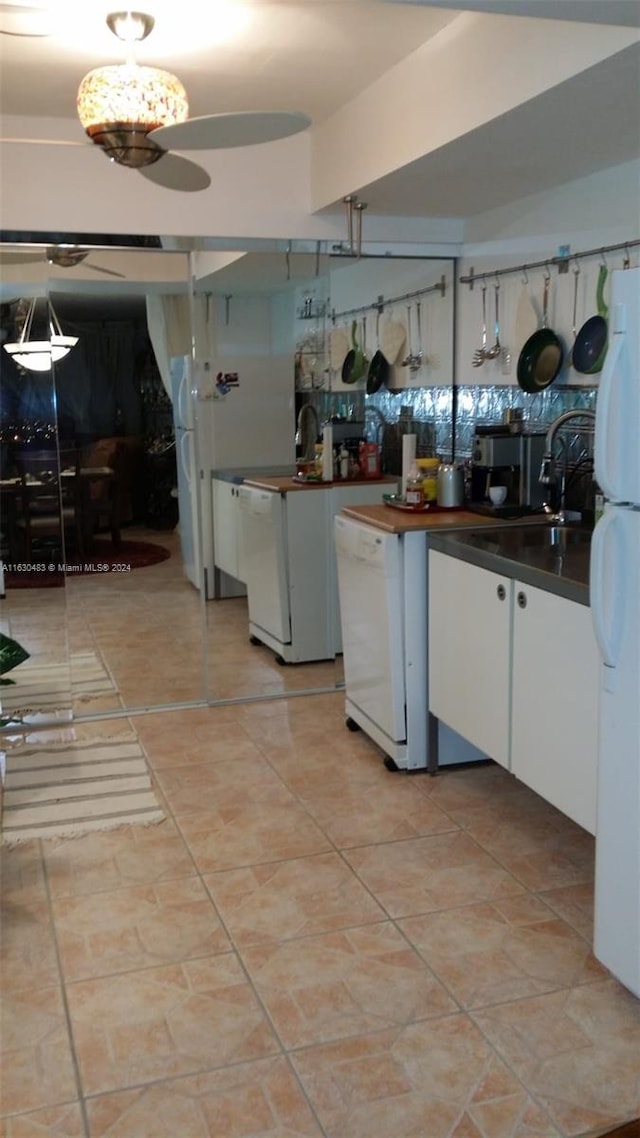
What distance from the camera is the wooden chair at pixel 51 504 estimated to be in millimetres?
4031

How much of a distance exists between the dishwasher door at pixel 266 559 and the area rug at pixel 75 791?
1.02m

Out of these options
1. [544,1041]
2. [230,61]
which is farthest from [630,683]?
[230,61]

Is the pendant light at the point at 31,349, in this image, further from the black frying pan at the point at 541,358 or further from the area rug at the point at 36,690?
the black frying pan at the point at 541,358

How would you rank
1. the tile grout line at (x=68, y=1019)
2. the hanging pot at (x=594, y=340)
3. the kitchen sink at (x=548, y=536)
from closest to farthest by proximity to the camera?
1. the tile grout line at (x=68, y=1019)
2. the kitchen sink at (x=548, y=536)
3. the hanging pot at (x=594, y=340)

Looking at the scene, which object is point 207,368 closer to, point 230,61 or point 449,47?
point 230,61

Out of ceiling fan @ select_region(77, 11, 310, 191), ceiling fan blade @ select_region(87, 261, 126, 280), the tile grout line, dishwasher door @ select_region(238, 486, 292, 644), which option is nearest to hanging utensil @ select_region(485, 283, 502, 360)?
dishwasher door @ select_region(238, 486, 292, 644)

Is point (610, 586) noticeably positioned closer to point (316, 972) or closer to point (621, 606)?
point (621, 606)

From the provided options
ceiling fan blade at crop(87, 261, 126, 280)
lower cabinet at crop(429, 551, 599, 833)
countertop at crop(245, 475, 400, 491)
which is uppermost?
ceiling fan blade at crop(87, 261, 126, 280)

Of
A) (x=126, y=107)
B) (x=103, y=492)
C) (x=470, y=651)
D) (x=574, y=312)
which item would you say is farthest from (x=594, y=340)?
(x=103, y=492)

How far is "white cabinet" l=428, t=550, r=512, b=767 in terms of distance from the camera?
287 centimetres

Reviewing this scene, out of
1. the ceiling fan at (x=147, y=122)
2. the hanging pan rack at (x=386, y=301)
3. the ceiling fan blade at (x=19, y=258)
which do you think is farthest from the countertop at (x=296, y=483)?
the ceiling fan at (x=147, y=122)

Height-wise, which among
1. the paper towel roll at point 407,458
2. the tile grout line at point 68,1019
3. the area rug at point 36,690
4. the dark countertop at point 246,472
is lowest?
the tile grout line at point 68,1019

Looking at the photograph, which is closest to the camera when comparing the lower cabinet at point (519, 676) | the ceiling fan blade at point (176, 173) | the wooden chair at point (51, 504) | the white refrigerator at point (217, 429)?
the lower cabinet at point (519, 676)

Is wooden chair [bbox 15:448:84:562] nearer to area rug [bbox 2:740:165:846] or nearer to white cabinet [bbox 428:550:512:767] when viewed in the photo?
area rug [bbox 2:740:165:846]
